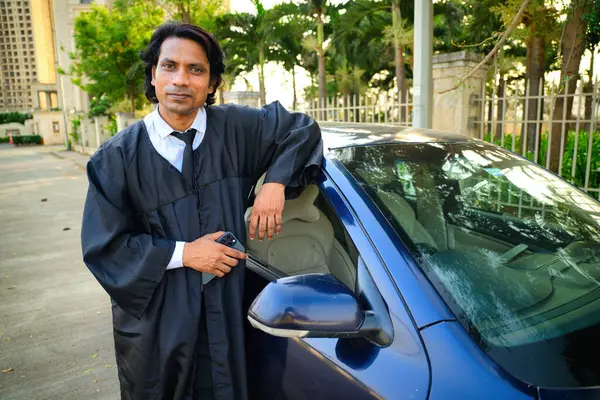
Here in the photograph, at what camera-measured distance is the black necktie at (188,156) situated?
6.05ft

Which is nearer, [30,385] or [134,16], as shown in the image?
[30,385]

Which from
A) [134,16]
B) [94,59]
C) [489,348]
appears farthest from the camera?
[94,59]

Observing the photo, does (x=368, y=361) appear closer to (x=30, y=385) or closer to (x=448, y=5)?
(x=30, y=385)

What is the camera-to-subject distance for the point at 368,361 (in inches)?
52.6

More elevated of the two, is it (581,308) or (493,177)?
(493,177)

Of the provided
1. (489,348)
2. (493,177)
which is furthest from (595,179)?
(489,348)

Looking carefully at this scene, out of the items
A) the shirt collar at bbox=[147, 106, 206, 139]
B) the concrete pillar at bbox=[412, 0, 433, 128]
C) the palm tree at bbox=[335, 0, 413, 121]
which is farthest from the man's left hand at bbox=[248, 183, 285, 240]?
the palm tree at bbox=[335, 0, 413, 121]

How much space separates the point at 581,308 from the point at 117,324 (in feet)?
5.28

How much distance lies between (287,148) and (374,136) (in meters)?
0.47

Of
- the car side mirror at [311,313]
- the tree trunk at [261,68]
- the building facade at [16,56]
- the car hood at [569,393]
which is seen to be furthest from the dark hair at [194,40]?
the building facade at [16,56]

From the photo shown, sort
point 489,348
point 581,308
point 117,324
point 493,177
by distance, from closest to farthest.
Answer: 1. point 489,348
2. point 581,308
3. point 117,324
4. point 493,177

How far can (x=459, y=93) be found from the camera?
19.6 ft

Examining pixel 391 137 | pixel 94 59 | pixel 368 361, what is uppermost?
pixel 94 59

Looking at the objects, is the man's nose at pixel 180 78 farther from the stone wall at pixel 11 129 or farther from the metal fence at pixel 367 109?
the stone wall at pixel 11 129
